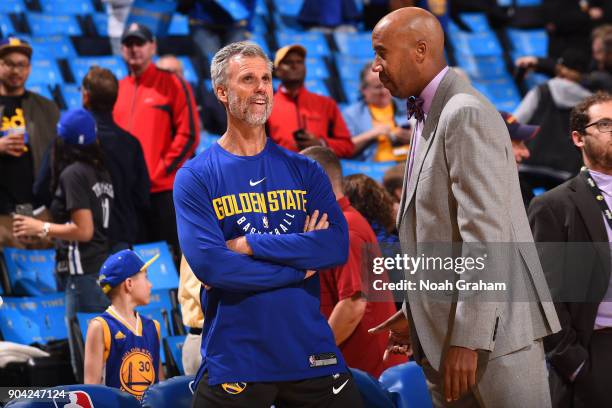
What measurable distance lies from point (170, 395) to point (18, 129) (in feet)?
10.9

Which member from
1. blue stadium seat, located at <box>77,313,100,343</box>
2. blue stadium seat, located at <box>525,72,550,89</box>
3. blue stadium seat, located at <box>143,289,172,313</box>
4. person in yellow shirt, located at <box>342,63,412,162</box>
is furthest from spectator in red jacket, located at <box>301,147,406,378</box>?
blue stadium seat, located at <box>525,72,550,89</box>

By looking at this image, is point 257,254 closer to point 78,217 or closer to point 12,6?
point 78,217

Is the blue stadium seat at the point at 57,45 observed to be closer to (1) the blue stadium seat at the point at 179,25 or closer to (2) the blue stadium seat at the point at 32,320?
(1) the blue stadium seat at the point at 179,25

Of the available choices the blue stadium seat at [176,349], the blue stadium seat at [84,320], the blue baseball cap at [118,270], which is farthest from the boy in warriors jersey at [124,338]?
the blue stadium seat at [176,349]

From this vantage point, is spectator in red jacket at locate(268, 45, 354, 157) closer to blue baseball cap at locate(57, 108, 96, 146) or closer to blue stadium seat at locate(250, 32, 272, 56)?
blue baseball cap at locate(57, 108, 96, 146)

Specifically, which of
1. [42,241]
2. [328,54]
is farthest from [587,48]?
[42,241]

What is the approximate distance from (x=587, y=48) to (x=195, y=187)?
27.2ft

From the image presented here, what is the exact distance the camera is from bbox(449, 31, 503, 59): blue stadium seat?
1148 cm

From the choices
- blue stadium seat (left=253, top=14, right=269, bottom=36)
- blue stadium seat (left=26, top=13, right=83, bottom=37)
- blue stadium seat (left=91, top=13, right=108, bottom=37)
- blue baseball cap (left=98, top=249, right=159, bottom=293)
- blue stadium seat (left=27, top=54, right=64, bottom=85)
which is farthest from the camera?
blue stadium seat (left=253, top=14, right=269, bottom=36)

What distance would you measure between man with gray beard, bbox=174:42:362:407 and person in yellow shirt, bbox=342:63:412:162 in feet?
15.1

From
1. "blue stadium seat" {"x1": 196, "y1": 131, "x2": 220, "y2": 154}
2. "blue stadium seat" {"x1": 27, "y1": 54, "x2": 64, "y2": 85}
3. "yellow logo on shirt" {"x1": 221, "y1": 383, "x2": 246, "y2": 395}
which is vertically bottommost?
"yellow logo on shirt" {"x1": 221, "y1": 383, "x2": 246, "y2": 395}

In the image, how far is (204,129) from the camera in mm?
8539

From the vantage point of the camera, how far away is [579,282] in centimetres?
411

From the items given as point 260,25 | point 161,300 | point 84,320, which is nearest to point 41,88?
point 260,25
